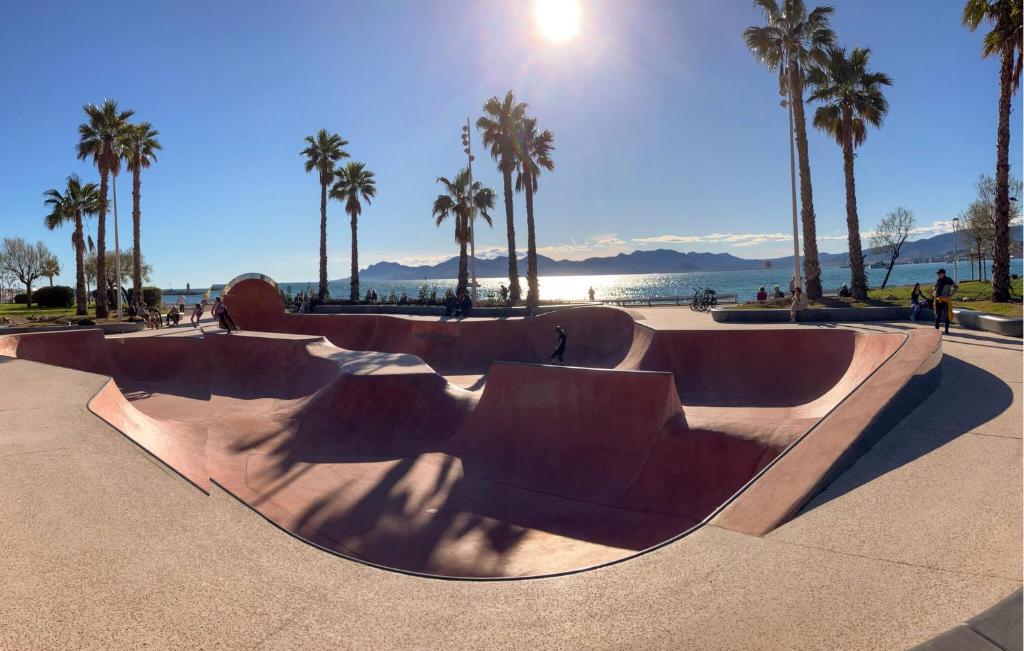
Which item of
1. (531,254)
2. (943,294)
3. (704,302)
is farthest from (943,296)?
(531,254)

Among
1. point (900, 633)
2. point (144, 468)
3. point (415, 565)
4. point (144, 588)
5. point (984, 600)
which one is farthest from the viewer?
point (415, 565)

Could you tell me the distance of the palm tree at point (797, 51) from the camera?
23.5 meters

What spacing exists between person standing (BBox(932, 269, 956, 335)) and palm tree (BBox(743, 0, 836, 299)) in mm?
9596

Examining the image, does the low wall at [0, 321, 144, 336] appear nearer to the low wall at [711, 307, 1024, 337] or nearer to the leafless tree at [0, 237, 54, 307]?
the low wall at [711, 307, 1024, 337]

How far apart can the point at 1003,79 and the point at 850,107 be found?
6.73m

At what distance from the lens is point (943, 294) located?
14062 millimetres

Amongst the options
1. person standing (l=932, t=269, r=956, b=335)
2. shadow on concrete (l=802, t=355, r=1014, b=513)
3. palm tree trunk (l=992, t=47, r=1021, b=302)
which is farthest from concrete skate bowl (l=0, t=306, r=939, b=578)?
palm tree trunk (l=992, t=47, r=1021, b=302)

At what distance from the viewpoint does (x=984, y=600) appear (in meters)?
3.40

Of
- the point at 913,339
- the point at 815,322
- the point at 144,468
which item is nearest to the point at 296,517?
the point at 144,468

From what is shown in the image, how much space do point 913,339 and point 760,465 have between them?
3.29 m

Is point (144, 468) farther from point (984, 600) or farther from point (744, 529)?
point (984, 600)

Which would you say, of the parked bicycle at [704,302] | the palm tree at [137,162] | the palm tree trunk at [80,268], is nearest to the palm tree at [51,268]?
the palm tree trunk at [80,268]

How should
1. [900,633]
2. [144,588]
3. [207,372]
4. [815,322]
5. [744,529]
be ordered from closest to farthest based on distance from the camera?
[900,633], [144,588], [744,529], [815,322], [207,372]

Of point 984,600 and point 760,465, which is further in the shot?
point 760,465
